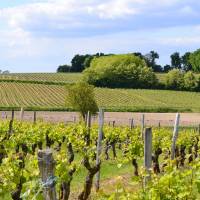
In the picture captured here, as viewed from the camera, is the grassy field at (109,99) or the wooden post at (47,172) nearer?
the wooden post at (47,172)

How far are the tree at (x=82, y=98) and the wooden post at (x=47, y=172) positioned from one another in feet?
136

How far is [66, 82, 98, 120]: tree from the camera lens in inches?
1861

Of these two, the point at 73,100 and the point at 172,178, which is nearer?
the point at 172,178

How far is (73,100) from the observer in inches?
1901

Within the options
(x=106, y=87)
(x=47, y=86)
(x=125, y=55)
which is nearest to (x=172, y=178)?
(x=47, y=86)

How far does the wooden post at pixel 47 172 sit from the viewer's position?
5523mm

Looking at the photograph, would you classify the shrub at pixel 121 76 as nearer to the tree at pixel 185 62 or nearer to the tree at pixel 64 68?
the tree at pixel 64 68

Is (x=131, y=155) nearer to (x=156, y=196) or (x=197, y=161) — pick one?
(x=197, y=161)

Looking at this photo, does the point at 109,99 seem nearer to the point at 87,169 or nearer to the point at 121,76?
the point at 121,76

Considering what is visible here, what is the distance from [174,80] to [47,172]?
309 feet

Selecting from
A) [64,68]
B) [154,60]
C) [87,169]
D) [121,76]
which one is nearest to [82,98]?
[87,169]

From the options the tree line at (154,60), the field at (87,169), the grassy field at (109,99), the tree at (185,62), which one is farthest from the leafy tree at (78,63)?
the field at (87,169)

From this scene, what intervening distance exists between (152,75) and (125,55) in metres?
17.2

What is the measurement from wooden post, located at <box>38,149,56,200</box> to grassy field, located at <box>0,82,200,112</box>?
186 feet
